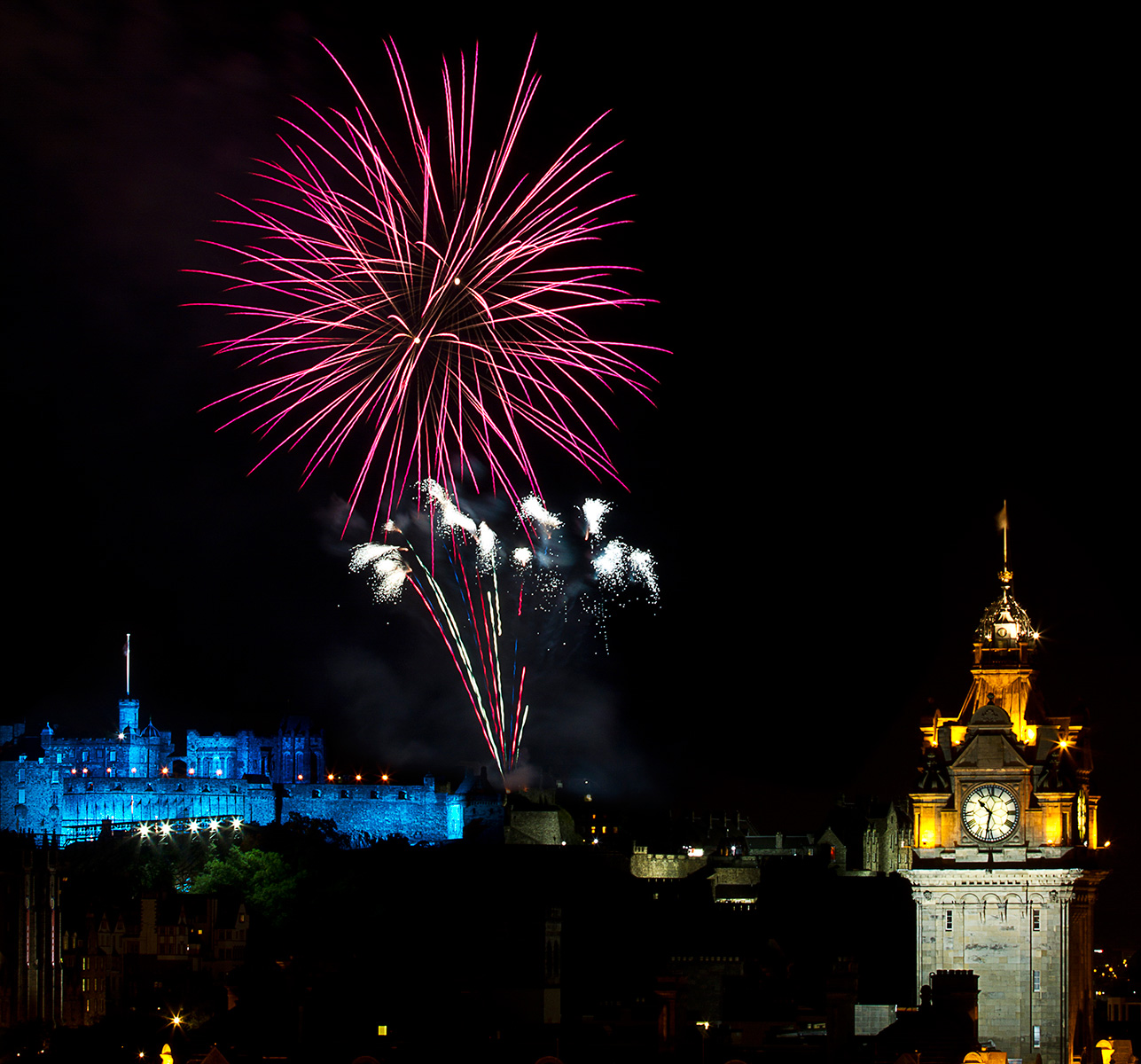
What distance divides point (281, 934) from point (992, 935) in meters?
46.5

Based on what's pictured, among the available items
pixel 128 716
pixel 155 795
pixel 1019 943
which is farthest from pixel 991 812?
pixel 128 716

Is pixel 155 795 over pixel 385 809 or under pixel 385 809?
over

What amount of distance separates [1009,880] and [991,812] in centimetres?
90

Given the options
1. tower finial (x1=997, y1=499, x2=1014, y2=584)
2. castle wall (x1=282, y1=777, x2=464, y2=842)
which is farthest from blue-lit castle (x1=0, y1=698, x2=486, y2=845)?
tower finial (x1=997, y1=499, x2=1014, y2=584)

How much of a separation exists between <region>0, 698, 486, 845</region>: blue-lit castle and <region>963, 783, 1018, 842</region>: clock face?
78458 mm

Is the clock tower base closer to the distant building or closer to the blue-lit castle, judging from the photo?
the distant building

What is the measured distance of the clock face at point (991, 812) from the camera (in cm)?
2588

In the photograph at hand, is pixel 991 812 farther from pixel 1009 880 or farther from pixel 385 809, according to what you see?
pixel 385 809

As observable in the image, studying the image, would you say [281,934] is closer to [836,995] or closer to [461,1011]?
[461,1011]

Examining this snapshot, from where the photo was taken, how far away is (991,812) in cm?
2597

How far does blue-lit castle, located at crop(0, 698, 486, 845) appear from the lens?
106125 mm

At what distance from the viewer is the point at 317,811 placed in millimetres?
109000

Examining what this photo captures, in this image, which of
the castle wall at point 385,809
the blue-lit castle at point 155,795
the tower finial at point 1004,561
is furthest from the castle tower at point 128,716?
the tower finial at point 1004,561

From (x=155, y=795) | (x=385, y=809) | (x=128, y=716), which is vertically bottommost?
(x=385, y=809)
